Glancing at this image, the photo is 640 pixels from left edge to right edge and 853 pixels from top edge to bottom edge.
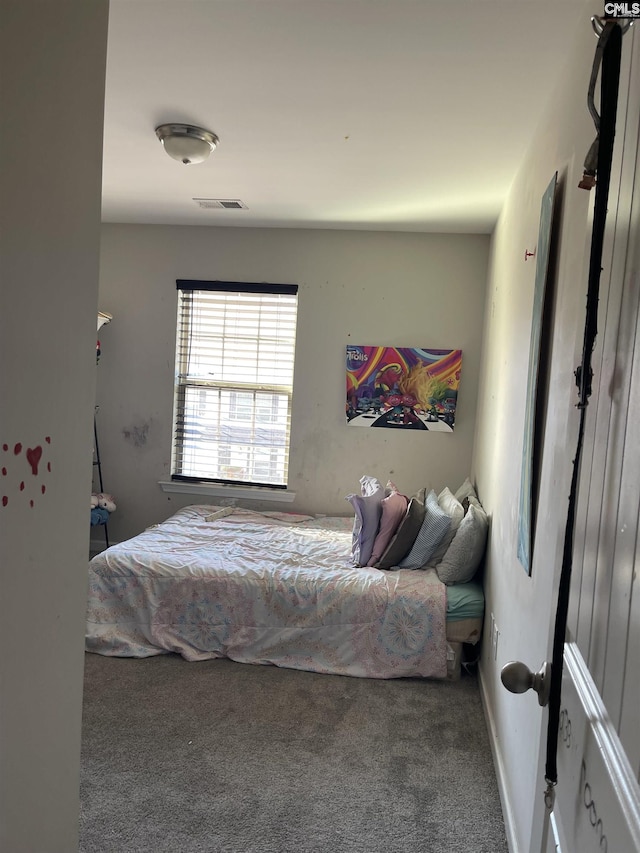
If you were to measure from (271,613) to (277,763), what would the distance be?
845 mm

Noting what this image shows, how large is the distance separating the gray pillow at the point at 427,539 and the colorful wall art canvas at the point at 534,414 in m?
1.21

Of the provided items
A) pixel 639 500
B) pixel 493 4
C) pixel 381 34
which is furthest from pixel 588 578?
pixel 381 34

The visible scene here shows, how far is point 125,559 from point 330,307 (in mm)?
2251

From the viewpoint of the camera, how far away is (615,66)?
745 mm

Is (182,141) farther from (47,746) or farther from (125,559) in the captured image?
(47,746)

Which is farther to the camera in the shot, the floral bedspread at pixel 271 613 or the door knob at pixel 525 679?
the floral bedspread at pixel 271 613

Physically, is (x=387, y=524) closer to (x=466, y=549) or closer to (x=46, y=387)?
(x=466, y=549)

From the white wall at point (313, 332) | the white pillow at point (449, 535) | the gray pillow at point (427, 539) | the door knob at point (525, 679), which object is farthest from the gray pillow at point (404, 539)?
the door knob at point (525, 679)

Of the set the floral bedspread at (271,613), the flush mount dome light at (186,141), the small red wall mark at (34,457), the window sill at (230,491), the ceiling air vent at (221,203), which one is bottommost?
the floral bedspread at (271,613)

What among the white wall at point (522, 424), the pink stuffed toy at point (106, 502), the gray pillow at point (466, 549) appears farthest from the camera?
the pink stuffed toy at point (106, 502)

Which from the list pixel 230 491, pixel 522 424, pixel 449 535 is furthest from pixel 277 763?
pixel 230 491

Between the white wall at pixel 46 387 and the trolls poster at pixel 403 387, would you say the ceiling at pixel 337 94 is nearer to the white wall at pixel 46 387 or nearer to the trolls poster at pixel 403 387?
the white wall at pixel 46 387

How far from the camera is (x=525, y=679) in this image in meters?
0.91

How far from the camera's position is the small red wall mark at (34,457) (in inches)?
40.2
